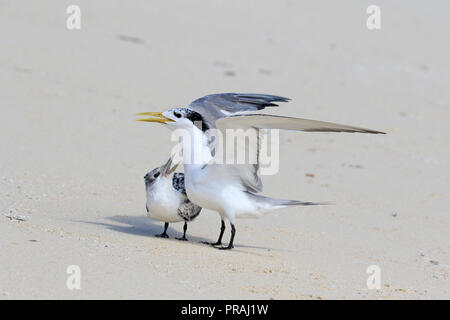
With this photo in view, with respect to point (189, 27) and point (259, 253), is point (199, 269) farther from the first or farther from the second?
point (189, 27)

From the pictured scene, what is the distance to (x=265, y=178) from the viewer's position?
710 centimetres

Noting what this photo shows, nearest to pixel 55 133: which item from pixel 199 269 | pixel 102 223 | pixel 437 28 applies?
pixel 102 223

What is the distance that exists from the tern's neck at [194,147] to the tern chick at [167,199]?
0.24 m

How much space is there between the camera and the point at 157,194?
5305 millimetres

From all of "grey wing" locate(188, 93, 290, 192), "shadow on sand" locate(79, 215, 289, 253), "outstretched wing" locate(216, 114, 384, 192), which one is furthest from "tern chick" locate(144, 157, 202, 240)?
"grey wing" locate(188, 93, 290, 192)

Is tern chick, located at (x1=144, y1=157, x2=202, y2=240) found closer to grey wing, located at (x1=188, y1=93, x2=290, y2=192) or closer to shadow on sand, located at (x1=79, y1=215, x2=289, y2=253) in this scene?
shadow on sand, located at (x1=79, y1=215, x2=289, y2=253)


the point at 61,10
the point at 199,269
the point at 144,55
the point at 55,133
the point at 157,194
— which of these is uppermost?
the point at 61,10

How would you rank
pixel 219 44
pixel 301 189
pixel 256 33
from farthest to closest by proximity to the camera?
pixel 256 33, pixel 219 44, pixel 301 189

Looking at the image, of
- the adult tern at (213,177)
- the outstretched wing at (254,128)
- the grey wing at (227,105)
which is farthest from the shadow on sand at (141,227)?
the grey wing at (227,105)

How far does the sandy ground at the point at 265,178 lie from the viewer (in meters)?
4.53

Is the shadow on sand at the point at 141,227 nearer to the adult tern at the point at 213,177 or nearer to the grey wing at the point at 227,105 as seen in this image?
the adult tern at the point at 213,177

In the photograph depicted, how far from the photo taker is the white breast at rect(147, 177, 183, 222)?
527cm

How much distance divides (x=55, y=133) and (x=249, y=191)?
→ 268 centimetres

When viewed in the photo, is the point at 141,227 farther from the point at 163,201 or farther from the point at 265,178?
the point at 265,178
